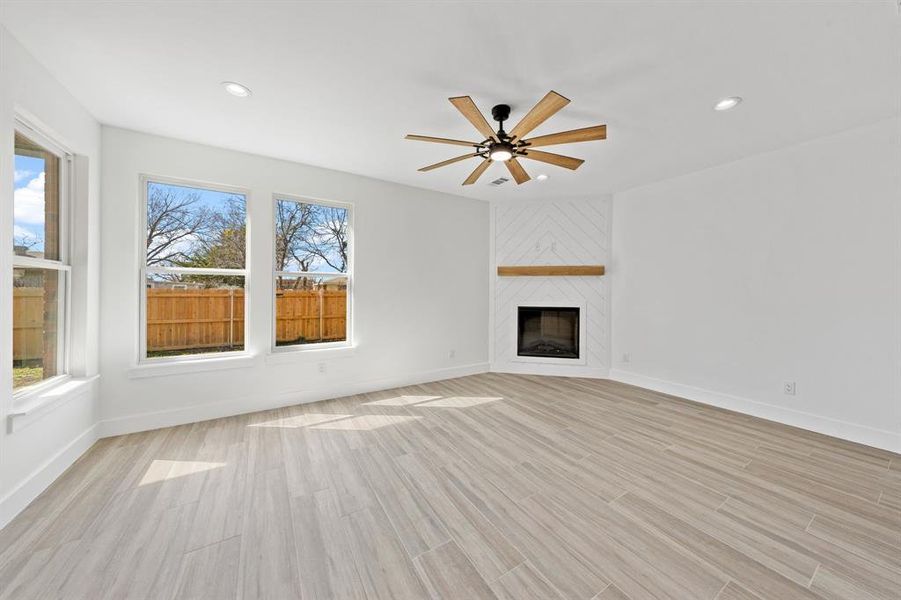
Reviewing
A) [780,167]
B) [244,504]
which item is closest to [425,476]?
[244,504]

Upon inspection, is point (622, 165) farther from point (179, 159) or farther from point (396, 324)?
point (179, 159)

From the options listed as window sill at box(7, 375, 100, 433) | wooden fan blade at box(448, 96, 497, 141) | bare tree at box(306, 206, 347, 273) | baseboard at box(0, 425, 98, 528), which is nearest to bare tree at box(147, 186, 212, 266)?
bare tree at box(306, 206, 347, 273)

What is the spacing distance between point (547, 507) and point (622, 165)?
138 inches

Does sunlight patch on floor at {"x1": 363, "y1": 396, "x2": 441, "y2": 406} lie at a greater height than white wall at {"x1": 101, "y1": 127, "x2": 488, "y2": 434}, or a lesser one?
lesser

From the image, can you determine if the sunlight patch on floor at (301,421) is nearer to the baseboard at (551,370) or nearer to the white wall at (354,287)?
the white wall at (354,287)

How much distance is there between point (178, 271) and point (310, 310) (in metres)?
1.24

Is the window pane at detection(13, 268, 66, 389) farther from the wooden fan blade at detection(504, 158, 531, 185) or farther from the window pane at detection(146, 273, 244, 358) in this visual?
the wooden fan blade at detection(504, 158, 531, 185)

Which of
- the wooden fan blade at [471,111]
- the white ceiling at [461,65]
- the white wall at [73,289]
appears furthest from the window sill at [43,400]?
the wooden fan blade at [471,111]

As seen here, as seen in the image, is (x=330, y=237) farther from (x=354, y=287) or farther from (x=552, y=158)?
(x=552, y=158)

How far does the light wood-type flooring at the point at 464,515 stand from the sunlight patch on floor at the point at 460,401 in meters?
0.53

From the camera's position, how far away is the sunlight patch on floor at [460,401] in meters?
3.65

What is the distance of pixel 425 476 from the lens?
7.36ft

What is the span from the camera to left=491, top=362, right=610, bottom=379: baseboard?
190 inches

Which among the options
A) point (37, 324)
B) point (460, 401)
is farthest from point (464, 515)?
point (37, 324)
